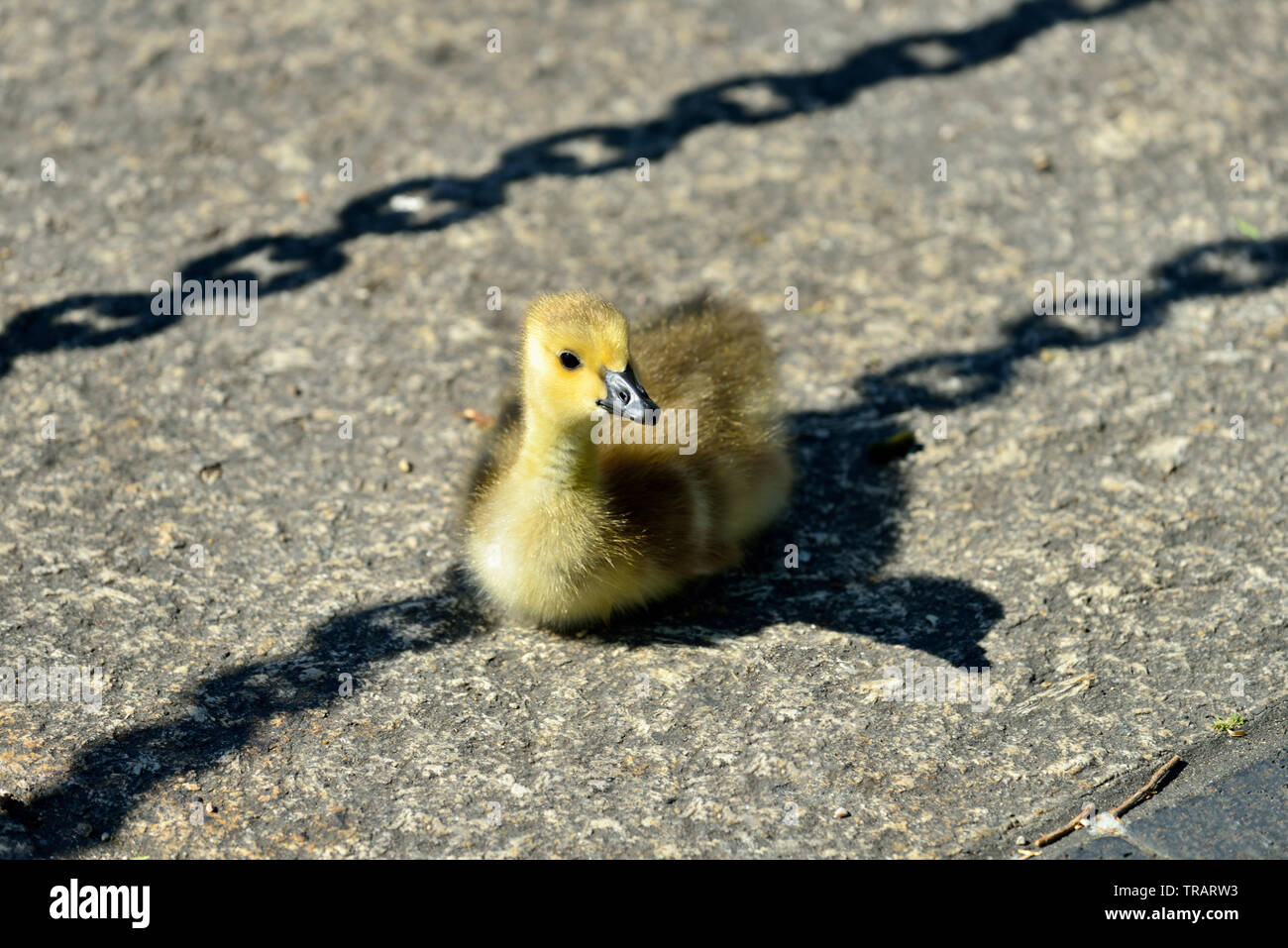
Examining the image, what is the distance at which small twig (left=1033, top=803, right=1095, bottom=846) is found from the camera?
4112mm

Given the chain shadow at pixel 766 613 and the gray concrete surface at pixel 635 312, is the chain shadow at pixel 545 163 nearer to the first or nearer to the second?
the gray concrete surface at pixel 635 312

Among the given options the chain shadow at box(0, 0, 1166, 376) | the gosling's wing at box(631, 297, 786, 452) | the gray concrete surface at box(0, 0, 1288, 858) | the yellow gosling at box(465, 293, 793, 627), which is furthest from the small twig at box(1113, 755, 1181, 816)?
the chain shadow at box(0, 0, 1166, 376)

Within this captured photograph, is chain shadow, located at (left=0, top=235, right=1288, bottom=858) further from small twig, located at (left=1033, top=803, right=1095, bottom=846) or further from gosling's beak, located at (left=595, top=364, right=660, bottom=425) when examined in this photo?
gosling's beak, located at (left=595, top=364, right=660, bottom=425)

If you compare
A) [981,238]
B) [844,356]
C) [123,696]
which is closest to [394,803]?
[123,696]

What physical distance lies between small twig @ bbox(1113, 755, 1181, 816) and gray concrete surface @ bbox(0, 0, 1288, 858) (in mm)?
57

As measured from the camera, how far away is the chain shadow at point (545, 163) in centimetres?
662

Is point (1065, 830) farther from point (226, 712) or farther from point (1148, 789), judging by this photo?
point (226, 712)

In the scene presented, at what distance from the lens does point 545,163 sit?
7914 millimetres

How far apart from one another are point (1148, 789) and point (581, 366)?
2.26m

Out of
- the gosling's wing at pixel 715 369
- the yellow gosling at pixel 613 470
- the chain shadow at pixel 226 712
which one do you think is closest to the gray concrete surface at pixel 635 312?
the chain shadow at pixel 226 712

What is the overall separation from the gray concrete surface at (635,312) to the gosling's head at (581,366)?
100 centimetres

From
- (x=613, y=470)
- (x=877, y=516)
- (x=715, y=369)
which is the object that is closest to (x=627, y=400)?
(x=613, y=470)

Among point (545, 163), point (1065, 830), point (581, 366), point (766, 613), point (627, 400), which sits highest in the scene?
point (545, 163)

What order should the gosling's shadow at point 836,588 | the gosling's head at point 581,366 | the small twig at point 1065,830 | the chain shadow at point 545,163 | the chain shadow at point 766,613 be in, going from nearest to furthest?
the small twig at point 1065,830
the chain shadow at point 766,613
the gosling's head at point 581,366
the gosling's shadow at point 836,588
the chain shadow at point 545,163
